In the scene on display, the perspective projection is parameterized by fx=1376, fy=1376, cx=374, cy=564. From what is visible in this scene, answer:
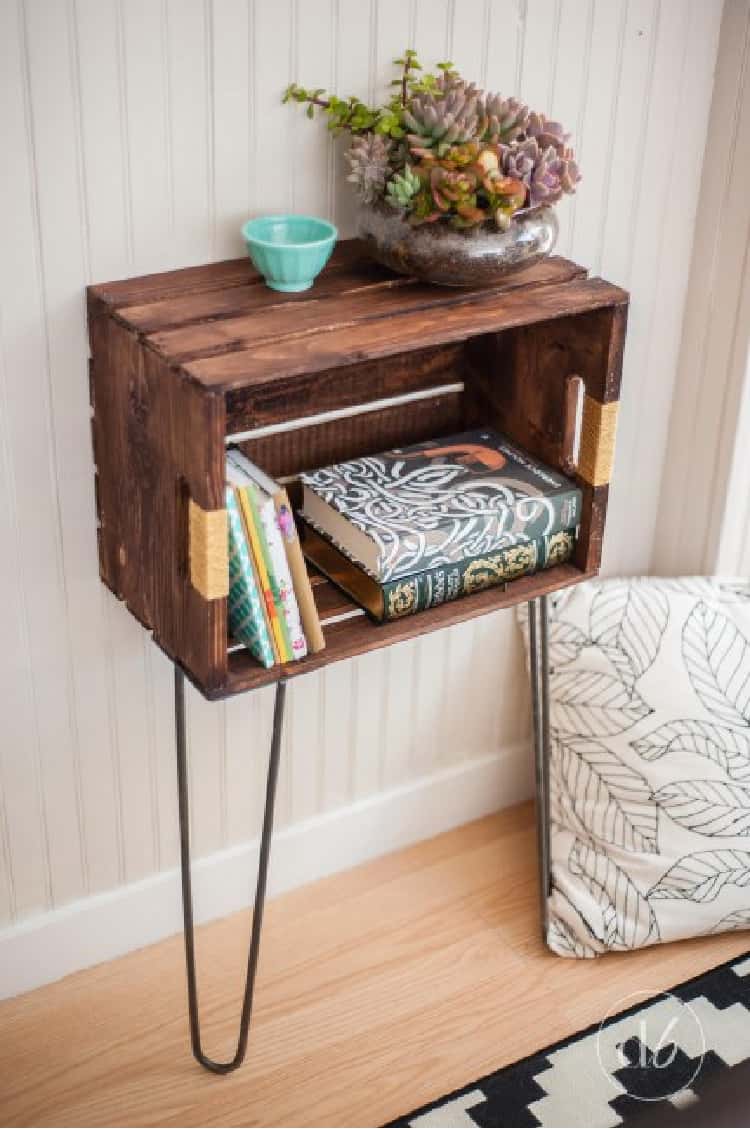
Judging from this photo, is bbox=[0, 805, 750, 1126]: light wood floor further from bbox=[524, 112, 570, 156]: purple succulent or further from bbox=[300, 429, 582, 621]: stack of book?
bbox=[524, 112, 570, 156]: purple succulent

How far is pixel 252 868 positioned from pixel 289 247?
3.38ft

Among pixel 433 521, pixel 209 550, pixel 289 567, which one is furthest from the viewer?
pixel 433 521

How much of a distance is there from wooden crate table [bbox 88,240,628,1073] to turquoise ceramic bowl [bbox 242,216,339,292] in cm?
2

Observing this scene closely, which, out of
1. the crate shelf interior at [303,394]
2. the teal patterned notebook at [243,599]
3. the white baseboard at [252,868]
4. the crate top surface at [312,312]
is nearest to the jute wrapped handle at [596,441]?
the crate shelf interior at [303,394]

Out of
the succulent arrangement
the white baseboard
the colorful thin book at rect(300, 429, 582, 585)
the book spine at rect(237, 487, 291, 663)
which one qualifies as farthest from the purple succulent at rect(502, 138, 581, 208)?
the white baseboard

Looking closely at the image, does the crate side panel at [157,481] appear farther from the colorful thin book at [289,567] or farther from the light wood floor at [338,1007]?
the light wood floor at [338,1007]

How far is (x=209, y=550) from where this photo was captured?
1.44 meters

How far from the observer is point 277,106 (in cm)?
162

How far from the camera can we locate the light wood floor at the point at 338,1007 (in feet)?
6.07

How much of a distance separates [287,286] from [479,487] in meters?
0.35

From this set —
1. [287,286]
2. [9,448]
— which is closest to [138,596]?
[9,448]

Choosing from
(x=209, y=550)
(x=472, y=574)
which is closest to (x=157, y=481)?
(x=209, y=550)

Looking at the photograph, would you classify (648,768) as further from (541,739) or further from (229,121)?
(229,121)

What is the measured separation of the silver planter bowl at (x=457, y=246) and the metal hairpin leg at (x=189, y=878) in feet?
1.65
